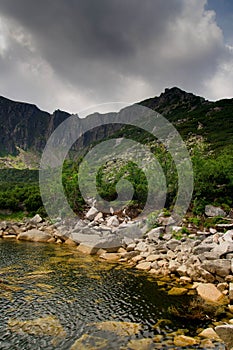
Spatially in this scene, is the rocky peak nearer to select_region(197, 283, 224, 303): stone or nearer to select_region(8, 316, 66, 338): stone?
select_region(197, 283, 224, 303): stone

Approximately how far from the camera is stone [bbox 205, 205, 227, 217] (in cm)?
3181

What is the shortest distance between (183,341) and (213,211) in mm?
23250

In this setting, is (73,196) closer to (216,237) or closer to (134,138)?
(216,237)

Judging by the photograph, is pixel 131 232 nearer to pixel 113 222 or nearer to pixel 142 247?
pixel 142 247

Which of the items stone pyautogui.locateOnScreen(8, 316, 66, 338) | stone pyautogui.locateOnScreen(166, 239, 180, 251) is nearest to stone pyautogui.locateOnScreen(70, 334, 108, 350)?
stone pyautogui.locateOnScreen(8, 316, 66, 338)

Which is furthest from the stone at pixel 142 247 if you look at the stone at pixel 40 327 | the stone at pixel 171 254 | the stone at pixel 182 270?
the stone at pixel 40 327

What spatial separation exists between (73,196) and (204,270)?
32386 mm

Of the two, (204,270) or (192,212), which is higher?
(192,212)

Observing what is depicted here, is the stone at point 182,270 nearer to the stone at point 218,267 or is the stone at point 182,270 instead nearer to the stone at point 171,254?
the stone at point 218,267

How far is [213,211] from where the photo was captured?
106ft

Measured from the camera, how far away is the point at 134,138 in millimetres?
140000

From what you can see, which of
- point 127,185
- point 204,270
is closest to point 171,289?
point 204,270

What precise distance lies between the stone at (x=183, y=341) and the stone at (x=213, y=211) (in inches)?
886

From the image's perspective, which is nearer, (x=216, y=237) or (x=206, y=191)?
(x=216, y=237)
